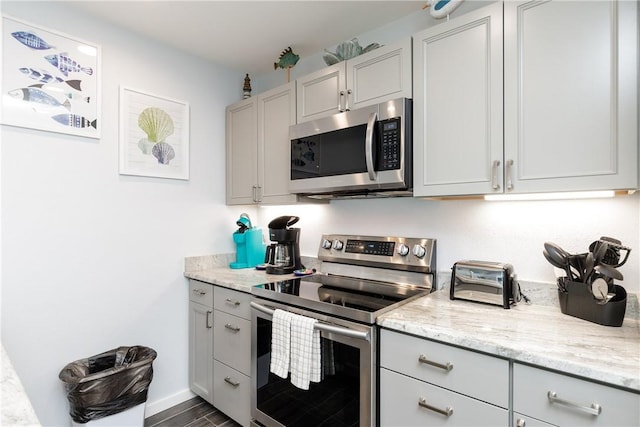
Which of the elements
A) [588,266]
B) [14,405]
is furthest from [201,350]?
[588,266]

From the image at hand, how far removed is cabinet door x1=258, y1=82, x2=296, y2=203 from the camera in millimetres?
2157

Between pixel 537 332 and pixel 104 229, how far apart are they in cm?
230

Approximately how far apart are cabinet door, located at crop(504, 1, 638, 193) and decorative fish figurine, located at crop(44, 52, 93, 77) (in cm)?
227

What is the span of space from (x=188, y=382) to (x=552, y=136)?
8.72 ft

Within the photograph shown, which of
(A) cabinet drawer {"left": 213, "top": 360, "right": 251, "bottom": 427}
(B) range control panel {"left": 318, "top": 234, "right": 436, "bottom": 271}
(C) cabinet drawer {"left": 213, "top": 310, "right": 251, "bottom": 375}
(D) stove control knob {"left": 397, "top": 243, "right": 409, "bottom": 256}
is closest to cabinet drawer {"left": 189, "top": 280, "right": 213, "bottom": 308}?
(C) cabinet drawer {"left": 213, "top": 310, "right": 251, "bottom": 375}

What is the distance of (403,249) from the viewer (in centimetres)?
190

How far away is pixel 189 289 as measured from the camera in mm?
2418

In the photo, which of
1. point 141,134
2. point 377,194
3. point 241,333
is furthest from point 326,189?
point 141,134

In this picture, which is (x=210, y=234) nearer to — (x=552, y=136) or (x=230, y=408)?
(x=230, y=408)

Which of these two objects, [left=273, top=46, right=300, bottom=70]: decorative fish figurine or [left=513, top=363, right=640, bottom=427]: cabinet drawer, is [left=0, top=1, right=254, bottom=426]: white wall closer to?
[left=273, top=46, right=300, bottom=70]: decorative fish figurine

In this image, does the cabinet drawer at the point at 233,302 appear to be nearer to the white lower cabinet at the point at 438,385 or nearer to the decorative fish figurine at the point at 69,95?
the white lower cabinet at the point at 438,385

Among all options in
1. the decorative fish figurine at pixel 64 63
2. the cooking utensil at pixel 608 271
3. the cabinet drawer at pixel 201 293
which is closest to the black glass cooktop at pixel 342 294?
the cabinet drawer at pixel 201 293

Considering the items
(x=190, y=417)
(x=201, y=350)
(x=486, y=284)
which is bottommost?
(x=190, y=417)

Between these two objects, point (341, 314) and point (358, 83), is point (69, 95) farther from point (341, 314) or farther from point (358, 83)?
point (341, 314)
